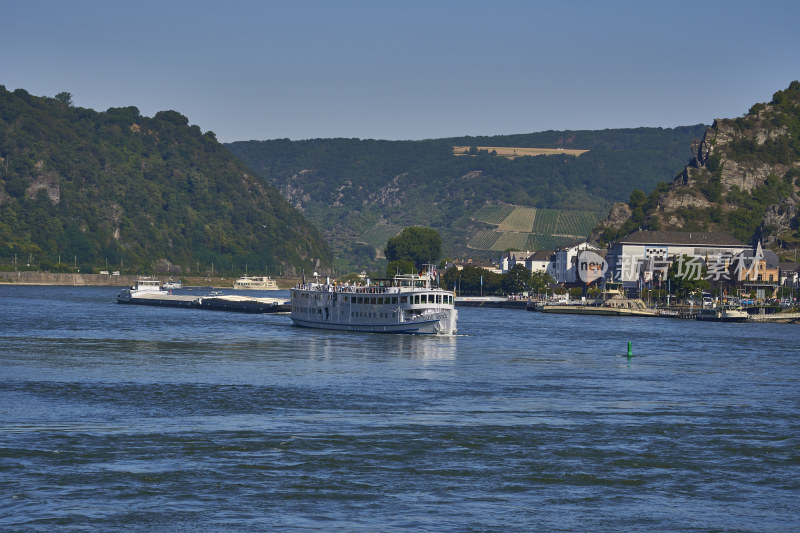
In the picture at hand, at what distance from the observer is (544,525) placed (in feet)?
121

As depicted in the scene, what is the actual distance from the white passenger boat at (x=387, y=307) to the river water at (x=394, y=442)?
82.4ft

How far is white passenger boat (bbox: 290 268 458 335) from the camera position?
123250 millimetres

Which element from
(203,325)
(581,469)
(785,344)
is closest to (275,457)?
(581,469)

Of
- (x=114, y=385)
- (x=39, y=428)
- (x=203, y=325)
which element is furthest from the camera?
(x=203, y=325)

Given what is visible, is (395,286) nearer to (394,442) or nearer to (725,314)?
(725,314)

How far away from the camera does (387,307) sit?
126 metres

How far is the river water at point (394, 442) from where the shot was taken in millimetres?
38188

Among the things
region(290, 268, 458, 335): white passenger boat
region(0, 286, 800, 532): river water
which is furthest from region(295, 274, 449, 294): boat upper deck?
region(0, 286, 800, 532): river water

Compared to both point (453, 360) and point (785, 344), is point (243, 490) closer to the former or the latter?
point (453, 360)

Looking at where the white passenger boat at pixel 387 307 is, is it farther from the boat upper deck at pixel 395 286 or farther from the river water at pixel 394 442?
the river water at pixel 394 442

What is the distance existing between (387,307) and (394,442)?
247ft

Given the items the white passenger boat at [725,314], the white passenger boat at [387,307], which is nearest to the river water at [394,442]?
the white passenger boat at [387,307]

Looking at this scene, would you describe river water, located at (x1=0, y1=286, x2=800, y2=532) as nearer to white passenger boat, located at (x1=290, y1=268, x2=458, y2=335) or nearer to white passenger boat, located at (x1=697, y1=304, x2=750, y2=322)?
white passenger boat, located at (x1=290, y1=268, x2=458, y2=335)

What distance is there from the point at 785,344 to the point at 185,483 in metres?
97.4
